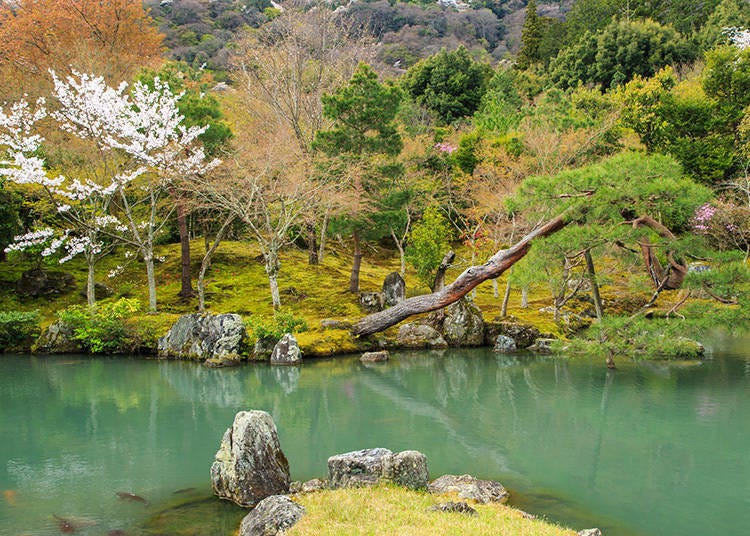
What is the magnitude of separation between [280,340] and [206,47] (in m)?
46.0

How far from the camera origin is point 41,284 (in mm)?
20344

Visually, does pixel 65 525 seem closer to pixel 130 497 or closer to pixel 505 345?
pixel 130 497

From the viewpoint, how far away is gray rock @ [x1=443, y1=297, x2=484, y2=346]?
1778 centimetres

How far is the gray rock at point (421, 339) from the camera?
57.7 feet

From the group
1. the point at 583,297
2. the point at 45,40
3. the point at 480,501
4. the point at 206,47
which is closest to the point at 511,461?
the point at 480,501

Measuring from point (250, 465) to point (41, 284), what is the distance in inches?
678

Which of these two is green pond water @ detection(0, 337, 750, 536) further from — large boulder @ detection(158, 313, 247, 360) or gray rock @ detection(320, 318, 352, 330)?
gray rock @ detection(320, 318, 352, 330)

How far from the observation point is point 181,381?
13914 millimetres

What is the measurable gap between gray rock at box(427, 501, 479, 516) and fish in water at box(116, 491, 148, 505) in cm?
371

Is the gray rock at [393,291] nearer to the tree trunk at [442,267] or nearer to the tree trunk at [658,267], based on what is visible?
the tree trunk at [442,267]

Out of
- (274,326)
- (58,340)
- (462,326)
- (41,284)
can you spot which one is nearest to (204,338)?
(274,326)

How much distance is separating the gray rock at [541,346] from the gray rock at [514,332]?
254 millimetres

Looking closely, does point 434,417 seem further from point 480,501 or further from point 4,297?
point 4,297

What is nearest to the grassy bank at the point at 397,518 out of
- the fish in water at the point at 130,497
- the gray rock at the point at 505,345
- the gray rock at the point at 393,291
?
A: the fish in water at the point at 130,497
